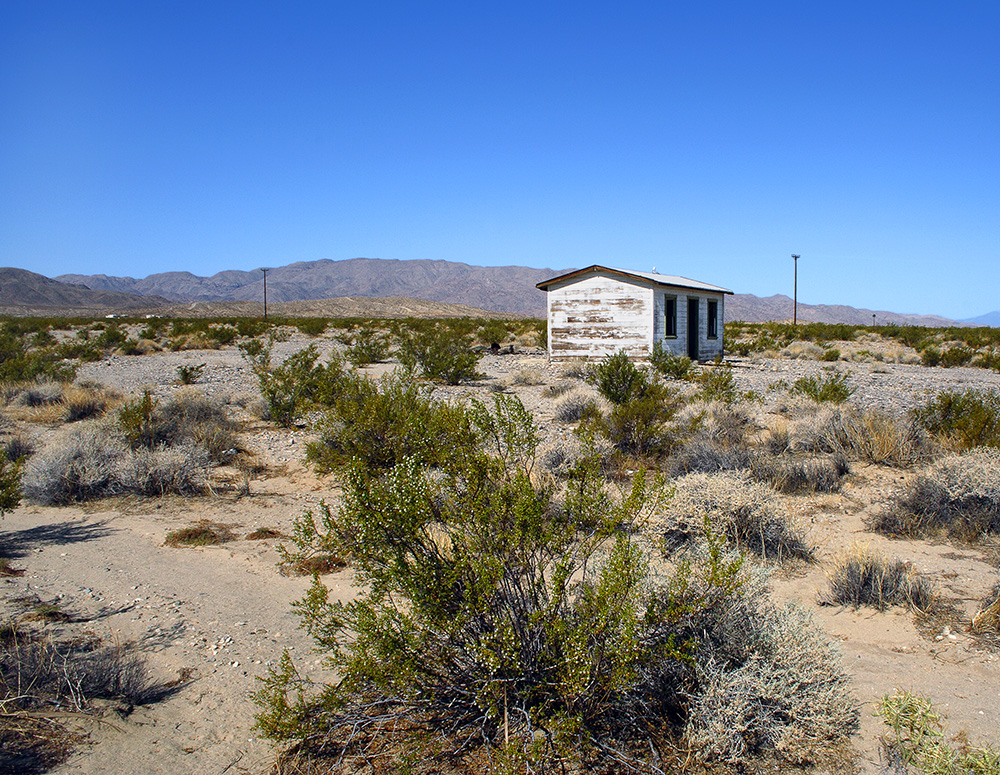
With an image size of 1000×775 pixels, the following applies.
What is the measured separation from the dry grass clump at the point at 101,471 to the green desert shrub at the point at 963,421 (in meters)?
8.81

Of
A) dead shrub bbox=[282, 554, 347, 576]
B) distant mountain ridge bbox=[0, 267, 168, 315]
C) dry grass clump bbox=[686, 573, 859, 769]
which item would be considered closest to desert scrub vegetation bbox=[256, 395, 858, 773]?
dry grass clump bbox=[686, 573, 859, 769]

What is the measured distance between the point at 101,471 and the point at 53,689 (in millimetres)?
4413

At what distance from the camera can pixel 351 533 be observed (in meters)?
3.23

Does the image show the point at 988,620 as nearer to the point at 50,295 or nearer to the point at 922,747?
the point at 922,747

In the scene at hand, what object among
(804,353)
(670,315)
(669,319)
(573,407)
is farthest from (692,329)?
(573,407)

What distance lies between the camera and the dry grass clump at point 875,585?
4477mm

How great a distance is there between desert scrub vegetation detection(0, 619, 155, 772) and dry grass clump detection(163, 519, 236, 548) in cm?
189

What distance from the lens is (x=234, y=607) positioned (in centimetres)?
458

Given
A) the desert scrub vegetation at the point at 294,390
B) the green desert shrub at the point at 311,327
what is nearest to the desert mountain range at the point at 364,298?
the green desert shrub at the point at 311,327

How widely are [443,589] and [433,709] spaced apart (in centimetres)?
63

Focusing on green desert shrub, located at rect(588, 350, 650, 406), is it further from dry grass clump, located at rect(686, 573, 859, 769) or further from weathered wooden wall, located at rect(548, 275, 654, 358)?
weathered wooden wall, located at rect(548, 275, 654, 358)

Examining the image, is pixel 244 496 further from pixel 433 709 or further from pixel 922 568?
pixel 922 568

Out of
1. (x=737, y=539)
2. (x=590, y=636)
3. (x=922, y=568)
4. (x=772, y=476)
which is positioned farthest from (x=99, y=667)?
(x=772, y=476)

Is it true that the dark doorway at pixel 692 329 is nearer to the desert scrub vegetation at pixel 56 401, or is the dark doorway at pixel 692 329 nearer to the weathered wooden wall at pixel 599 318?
the weathered wooden wall at pixel 599 318
